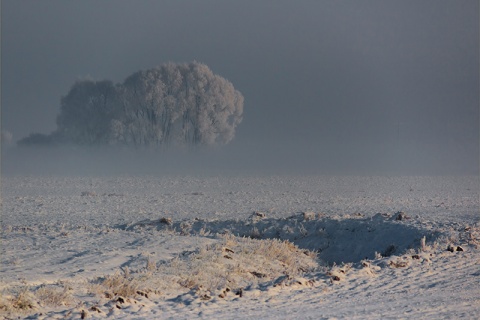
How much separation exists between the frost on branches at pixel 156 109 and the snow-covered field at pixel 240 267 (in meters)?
32.9

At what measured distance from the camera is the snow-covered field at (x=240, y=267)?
8.93m

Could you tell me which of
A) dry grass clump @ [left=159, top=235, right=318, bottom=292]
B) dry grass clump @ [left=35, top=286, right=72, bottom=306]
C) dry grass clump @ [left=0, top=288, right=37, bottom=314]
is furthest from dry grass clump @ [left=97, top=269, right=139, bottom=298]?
dry grass clump @ [left=0, top=288, right=37, bottom=314]

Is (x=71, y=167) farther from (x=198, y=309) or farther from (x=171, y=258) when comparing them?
(x=198, y=309)

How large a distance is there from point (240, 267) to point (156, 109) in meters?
45.5

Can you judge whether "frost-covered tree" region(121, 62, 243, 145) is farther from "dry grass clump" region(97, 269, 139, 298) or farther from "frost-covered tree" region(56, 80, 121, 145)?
"dry grass clump" region(97, 269, 139, 298)

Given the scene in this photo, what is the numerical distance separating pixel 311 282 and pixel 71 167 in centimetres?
4961

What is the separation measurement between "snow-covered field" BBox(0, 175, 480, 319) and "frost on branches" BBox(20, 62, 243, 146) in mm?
32936

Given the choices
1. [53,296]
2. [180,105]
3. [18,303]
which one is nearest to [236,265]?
[53,296]

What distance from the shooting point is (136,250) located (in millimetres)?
13367

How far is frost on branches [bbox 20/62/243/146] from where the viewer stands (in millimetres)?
56406

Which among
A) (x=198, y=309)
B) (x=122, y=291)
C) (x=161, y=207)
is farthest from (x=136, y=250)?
(x=161, y=207)

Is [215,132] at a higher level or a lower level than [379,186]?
higher

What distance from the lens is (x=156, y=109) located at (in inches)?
2229

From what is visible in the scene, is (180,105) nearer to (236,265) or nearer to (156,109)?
(156,109)
